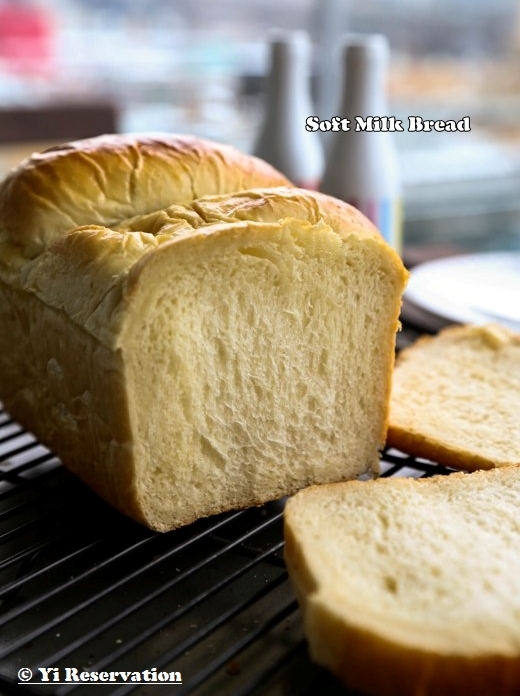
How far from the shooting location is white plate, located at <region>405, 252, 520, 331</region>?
7.45 ft

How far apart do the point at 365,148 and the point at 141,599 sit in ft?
5.23

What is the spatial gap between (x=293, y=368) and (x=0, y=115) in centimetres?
275

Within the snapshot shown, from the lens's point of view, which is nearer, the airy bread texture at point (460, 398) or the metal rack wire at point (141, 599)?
the metal rack wire at point (141, 599)

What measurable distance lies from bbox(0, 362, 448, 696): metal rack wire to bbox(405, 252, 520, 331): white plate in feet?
2.42

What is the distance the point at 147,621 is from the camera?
1.22 meters

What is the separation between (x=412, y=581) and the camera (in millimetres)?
A: 1101

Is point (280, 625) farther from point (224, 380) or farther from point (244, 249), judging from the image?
point (244, 249)

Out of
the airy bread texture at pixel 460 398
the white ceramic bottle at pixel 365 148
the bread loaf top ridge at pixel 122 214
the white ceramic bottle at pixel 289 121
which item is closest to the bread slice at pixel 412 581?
the airy bread texture at pixel 460 398

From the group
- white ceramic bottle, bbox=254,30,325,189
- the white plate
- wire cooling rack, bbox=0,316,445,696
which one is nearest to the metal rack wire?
wire cooling rack, bbox=0,316,445,696

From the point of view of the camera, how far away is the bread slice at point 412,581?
0.97 meters

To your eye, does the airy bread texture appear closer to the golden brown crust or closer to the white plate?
the white plate

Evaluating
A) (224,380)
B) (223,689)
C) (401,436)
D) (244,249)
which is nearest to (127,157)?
(244,249)

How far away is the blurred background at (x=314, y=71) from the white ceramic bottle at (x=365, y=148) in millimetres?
1824

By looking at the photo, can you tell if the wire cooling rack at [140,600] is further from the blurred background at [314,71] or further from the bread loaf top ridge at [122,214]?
the blurred background at [314,71]
